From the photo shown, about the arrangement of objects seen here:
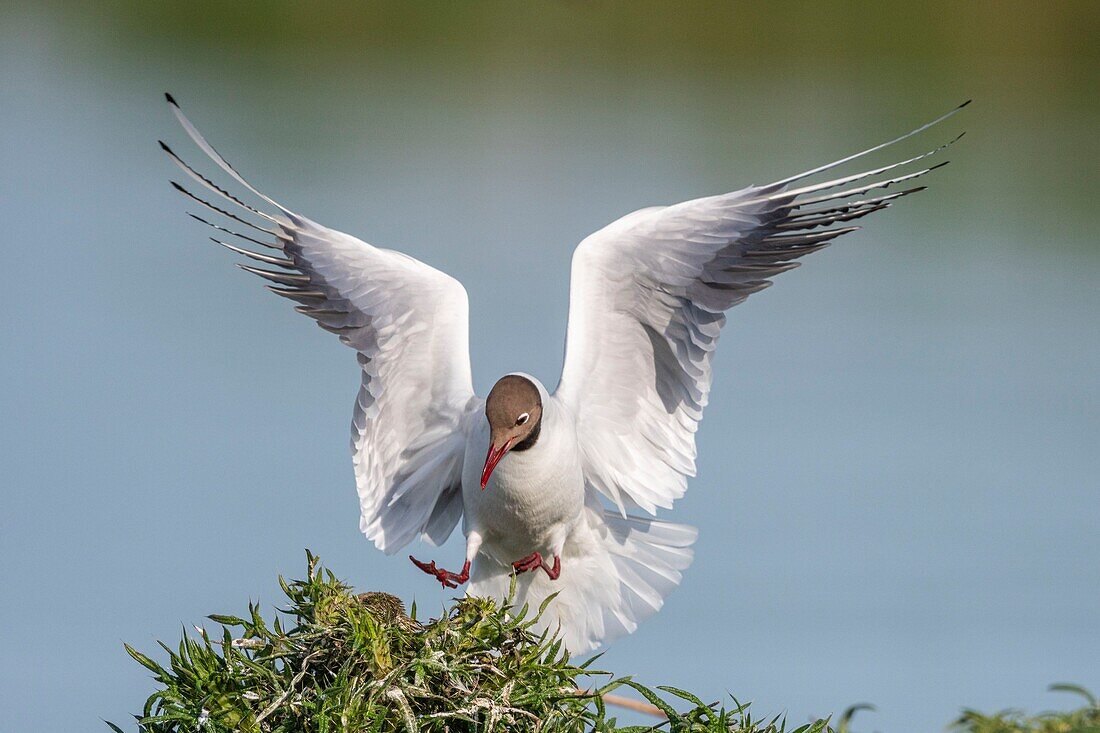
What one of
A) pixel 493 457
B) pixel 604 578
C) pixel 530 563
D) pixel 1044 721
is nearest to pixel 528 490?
pixel 493 457

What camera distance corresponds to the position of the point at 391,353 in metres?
4.05

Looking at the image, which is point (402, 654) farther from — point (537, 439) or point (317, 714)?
point (537, 439)

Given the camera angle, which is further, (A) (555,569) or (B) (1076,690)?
(A) (555,569)

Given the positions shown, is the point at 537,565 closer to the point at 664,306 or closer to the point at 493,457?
the point at 493,457

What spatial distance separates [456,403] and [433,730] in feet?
7.09

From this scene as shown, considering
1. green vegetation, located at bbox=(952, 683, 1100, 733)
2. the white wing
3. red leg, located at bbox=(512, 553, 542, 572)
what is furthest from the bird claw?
green vegetation, located at bbox=(952, 683, 1100, 733)

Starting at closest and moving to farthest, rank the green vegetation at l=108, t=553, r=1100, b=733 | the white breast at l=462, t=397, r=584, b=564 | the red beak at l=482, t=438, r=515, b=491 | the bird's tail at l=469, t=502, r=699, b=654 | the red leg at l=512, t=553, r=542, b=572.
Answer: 1. the green vegetation at l=108, t=553, r=1100, b=733
2. the red beak at l=482, t=438, r=515, b=491
3. the white breast at l=462, t=397, r=584, b=564
4. the red leg at l=512, t=553, r=542, b=572
5. the bird's tail at l=469, t=502, r=699, b=654

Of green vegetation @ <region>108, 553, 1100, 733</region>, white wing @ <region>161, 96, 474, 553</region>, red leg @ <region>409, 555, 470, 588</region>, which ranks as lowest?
green vegetation @ <region>108, 553, 1100, 733</region>

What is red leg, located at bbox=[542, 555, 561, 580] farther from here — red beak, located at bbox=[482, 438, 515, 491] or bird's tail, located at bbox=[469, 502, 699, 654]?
red beak, located at bbox=[482, 438, 515, 491]

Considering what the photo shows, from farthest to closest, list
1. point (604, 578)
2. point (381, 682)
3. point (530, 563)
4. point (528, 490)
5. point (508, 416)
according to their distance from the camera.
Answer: point (604, 578)
point (530, 563)
point (528, 490)
point (508, 416)
point (381, 682)

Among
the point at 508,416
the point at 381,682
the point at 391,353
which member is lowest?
the point at 381,682

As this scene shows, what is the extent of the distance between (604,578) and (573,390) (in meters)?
0.61

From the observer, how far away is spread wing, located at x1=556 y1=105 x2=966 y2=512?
3.81 metres

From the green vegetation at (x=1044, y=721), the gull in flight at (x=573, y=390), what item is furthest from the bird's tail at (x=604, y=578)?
the green vegetation at (x=1044, y=721)
